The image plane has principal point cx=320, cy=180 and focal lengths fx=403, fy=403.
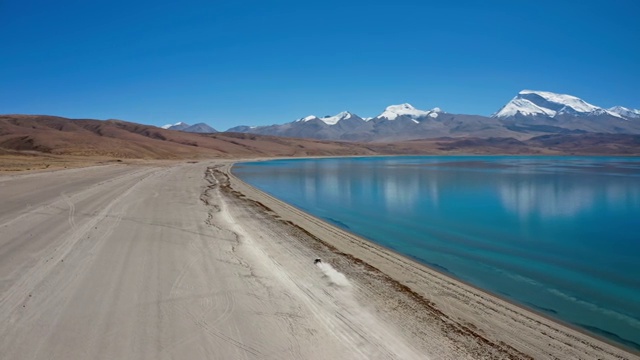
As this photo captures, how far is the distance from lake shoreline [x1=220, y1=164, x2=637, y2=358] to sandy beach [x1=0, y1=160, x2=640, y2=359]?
39 millimetres

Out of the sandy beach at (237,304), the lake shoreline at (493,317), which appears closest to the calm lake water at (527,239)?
the lake shoreline at (493,317)

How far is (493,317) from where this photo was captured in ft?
25.9

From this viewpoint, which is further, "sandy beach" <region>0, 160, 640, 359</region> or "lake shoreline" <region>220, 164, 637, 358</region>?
"lake shoreline" <region>220, 164, 637, 358</region>

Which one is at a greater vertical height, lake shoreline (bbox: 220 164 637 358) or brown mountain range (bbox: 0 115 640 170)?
brown mountain range (bbox: 0 115 640 170)

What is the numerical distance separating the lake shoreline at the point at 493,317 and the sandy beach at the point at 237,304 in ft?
0.13

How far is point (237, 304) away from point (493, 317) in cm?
496

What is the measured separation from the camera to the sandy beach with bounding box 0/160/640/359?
5996mm

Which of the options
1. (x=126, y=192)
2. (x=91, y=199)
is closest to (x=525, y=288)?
(x=91, y=199)

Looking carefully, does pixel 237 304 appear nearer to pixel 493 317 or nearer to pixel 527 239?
pixel 493 317

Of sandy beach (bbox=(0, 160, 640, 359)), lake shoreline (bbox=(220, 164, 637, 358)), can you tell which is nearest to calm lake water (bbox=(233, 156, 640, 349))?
lake shoreline (bbox=(220, 164, 637, 358))

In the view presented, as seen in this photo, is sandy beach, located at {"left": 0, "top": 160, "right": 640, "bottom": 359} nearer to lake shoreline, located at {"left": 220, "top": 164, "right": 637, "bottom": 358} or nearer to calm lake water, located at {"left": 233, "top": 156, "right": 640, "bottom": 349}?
lake shoreline, located at {"left": 220, "top": 164, "right": 637, "bottom": 358}

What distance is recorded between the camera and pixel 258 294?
819 centimetres

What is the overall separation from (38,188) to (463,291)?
90.7 feet

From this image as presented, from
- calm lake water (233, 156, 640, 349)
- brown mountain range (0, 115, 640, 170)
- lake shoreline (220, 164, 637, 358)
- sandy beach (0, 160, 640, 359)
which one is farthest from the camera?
brown mountain range (0, 115, 640, 170)
